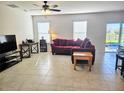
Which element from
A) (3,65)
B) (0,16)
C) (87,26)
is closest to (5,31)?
(0,16)

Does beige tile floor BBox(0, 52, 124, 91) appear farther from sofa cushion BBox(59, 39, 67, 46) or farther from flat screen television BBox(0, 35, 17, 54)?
sofa cushion BBox(59, 39, 67, 46)

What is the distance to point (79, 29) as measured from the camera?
7750mm

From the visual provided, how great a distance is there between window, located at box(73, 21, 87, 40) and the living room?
22 cm

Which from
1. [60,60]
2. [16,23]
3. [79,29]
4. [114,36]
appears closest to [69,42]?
[79,29]

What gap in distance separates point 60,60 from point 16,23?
3044 mm

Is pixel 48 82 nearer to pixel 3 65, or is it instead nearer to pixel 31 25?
pixel 3 65

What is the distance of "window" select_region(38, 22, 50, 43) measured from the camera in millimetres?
8055

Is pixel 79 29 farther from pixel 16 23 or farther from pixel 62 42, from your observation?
pixel 16 23

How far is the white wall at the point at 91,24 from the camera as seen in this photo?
7.08 metres

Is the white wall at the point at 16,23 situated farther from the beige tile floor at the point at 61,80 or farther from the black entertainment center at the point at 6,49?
the beige tile floor at the point at 61,80

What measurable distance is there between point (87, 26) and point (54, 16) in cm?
236

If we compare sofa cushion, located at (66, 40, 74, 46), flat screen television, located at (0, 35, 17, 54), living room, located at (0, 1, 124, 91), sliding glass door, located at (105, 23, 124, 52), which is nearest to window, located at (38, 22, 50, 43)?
living room, located at (0, 1, 124, 91)

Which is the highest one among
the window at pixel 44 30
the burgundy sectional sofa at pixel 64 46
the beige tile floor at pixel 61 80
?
the window at pixel 44 30

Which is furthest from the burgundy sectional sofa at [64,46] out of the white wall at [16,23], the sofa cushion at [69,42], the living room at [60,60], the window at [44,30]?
the white wall at [16,23]
